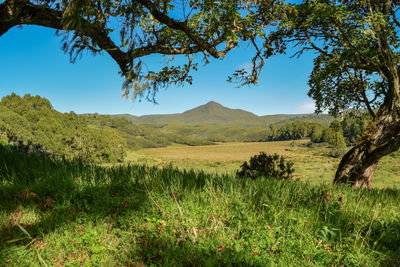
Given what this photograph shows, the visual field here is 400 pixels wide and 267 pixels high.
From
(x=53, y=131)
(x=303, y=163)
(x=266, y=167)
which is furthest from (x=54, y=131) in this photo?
(x=303, y=163)

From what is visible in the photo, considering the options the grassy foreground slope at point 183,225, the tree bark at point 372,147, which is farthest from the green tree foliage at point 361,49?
the grassy foreground slope at point 183,225

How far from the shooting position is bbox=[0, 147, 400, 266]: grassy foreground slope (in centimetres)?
279

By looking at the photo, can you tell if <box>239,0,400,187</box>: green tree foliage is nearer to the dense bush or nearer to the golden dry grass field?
the golden dry grass field

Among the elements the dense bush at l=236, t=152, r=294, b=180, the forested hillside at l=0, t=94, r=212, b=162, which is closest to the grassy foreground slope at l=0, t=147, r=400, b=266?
the dense bush at l=236, t=152, r=294, b=180

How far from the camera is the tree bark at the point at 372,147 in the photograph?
25.1ft

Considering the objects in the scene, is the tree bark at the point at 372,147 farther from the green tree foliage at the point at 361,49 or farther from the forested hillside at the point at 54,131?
the forested hillside at the point at 54,131

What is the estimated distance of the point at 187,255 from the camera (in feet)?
9.08

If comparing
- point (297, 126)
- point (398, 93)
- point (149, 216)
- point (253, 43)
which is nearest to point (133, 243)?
point (149, 216)

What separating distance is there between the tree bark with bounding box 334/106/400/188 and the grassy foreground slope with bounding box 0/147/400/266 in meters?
3.84

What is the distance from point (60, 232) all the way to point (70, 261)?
0.53 meters

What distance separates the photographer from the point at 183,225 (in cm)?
324

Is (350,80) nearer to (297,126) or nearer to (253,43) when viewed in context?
(253,43)

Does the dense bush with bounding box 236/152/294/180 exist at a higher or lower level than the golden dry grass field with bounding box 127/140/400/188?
higher

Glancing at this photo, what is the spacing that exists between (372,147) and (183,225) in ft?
23.5
